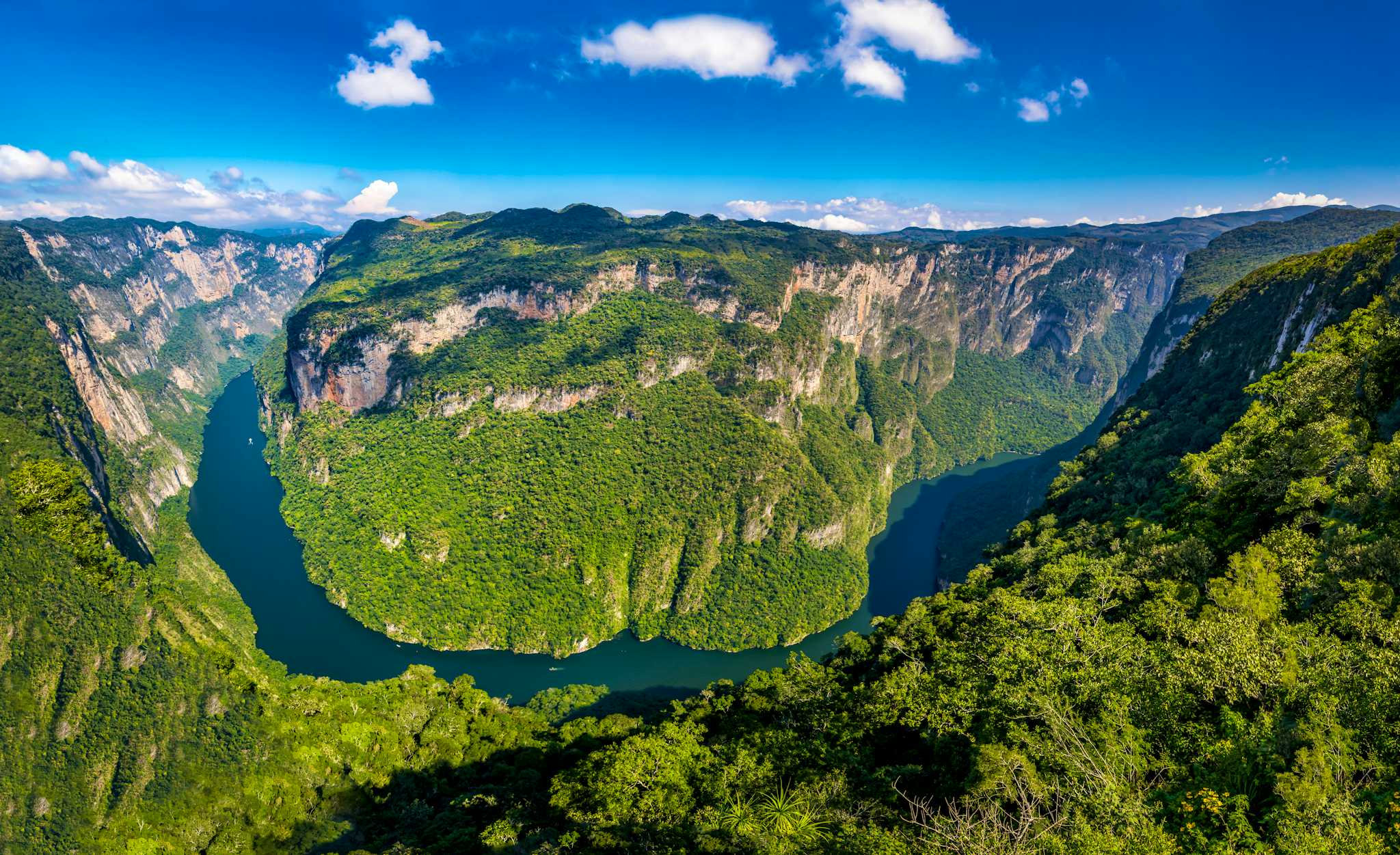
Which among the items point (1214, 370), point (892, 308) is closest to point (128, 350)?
point (892, 308)

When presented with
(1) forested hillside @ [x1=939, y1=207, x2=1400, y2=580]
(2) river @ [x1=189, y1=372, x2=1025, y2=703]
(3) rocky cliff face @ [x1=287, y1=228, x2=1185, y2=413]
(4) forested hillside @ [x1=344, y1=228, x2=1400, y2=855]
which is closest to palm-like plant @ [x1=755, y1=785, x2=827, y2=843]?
(4) forested hillside @ [x1=344, y1=228, x2=1400, y2=855]

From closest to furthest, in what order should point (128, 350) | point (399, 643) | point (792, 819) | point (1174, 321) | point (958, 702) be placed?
1. point (792, 819)
2. point (958, 702)
3. point (399, 643)
4. point (1174, 321)
5. point (128, 350)

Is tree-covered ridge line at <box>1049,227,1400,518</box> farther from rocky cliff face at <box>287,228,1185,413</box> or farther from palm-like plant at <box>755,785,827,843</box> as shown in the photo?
rocky cliff face at <box>287,228,1185,413</box>

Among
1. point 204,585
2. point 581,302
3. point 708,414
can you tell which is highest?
point 581,302

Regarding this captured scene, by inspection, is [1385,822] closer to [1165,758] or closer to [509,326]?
[1165,758]

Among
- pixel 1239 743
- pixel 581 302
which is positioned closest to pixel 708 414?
pixel 581 302

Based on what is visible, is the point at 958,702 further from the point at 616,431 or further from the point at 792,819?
the point at 616,431
